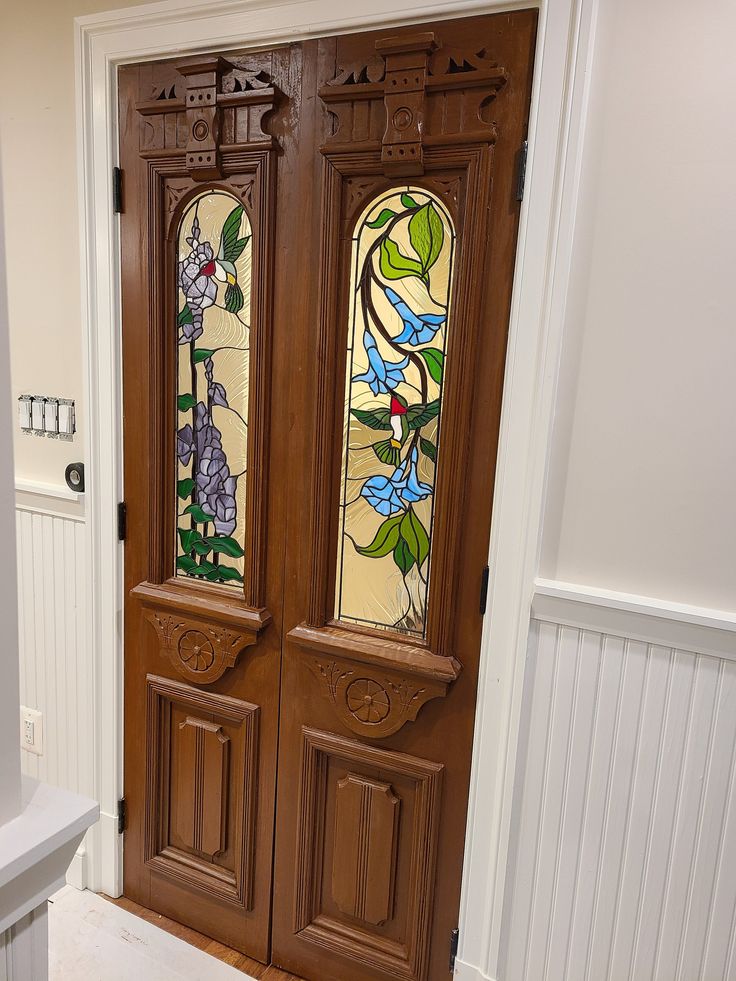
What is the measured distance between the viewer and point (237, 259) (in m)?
1.64

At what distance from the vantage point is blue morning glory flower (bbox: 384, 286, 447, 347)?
1474mm

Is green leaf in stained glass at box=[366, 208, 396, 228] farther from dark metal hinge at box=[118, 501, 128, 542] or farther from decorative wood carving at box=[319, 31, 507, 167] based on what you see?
dark metal hinge at box=[118, 501, 128, 542]

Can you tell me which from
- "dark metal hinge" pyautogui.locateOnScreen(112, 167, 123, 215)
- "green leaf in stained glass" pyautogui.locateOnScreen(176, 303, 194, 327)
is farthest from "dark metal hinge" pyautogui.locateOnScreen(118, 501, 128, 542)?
"dark metal hinge" pyautogui.locateOnScreen(112, 167, 123, 215)

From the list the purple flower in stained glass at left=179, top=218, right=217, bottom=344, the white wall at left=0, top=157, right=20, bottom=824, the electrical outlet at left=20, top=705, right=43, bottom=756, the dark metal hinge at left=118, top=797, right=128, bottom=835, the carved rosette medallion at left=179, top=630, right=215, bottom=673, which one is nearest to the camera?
the white wall at left=0, top=157, right=20, bottom=824

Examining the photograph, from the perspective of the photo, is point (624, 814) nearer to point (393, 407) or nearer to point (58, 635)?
point (393, 407)

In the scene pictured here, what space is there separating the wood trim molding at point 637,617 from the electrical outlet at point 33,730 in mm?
1577

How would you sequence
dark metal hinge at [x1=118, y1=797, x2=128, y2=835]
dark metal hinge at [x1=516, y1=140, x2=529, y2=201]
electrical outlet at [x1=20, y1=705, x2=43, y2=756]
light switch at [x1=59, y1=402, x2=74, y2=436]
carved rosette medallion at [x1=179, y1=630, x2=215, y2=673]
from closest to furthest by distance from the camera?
1. dark metal hinge at [x1=516, y1=140, x2=529, y2=201]
2. carved rosette medallion at [x1=179, y1=630, x2=215, y2=673]
3. light switch at [x1=59, y1=402, x2=74, y2=436]
4. dark metal hinge at [x1=118, y1=797, x2=128, y2=835]
5. electrical outlet at [x1=20, y1=705, x2=43, y2=756]

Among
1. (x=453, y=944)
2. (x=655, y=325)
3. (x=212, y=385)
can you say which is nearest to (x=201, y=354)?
(x=212, y=385)

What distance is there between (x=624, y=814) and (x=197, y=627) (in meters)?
1.08

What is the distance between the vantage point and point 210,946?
191cm

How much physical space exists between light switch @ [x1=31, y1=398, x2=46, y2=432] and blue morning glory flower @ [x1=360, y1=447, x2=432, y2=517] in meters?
1.00

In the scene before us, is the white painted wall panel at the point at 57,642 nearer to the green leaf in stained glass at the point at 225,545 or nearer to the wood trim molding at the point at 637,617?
the green leaf in stained glass at the point at 225,545

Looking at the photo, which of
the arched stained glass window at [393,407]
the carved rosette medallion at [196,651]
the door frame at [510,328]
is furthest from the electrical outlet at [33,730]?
the arched stained glass window at [393,407]

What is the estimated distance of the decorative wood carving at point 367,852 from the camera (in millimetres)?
1630
